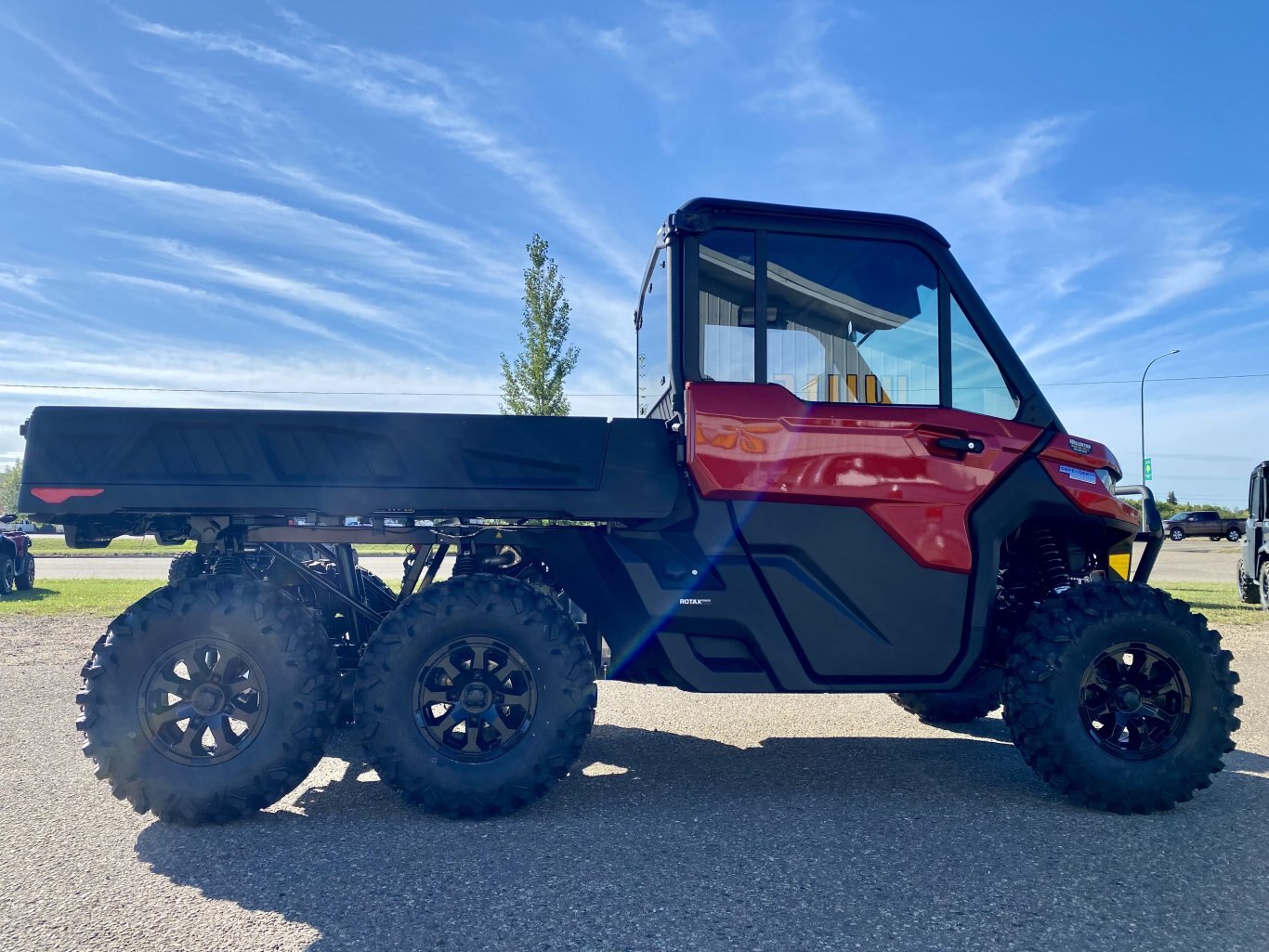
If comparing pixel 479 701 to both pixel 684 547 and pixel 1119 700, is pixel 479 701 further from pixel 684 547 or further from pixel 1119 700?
pixel 1119 700

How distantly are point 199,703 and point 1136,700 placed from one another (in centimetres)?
434

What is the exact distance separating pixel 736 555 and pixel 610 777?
4.66ft

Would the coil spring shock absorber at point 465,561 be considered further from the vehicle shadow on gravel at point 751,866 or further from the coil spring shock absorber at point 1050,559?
the coil spring shock absorber at point 1050,559

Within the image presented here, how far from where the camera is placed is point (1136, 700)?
4.15 metres

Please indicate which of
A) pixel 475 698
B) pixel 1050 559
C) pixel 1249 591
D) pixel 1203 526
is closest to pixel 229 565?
pixel 475 698

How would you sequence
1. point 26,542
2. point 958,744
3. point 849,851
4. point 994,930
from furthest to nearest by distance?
point 26,542
point 958,744
point 849,851
point 994,930

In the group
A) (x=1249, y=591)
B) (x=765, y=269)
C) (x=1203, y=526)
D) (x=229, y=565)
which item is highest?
(x=765, y=269)

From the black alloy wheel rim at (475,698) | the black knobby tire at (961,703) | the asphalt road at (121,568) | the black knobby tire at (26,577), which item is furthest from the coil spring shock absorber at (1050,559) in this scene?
the black knobby tire at (26,577)

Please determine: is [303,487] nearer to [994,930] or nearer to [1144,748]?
[994,930]

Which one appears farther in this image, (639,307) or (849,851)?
(639,307)

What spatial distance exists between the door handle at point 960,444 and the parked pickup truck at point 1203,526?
47.9 m

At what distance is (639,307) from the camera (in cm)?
571

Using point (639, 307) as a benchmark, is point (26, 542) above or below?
below

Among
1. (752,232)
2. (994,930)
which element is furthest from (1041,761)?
(752,232)
